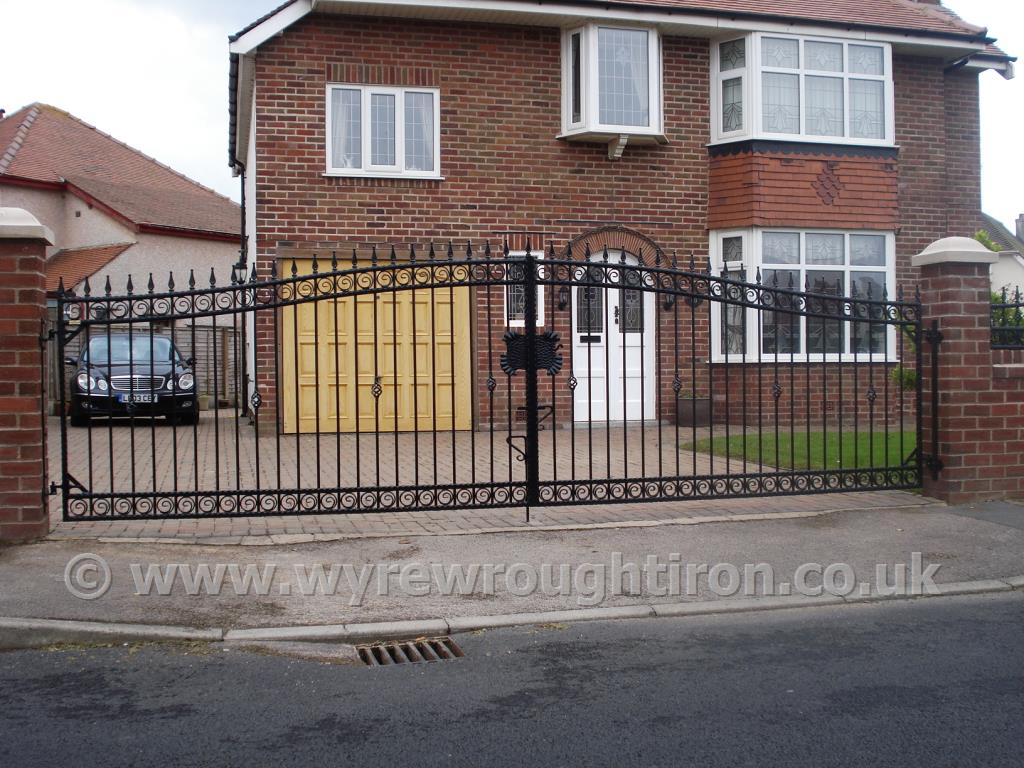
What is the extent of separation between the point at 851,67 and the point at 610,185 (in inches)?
169

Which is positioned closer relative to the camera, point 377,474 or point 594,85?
point 377,474

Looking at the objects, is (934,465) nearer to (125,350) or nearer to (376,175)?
(376,175)

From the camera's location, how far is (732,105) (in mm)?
15523

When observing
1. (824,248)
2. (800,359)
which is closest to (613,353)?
(800,359)

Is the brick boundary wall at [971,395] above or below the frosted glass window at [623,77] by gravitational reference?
below

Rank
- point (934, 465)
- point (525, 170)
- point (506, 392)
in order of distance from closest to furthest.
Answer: point (934, 465) < point (506, 392) < point (525, 170)

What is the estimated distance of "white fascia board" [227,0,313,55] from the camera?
13.5 m

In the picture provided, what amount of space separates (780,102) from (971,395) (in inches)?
324

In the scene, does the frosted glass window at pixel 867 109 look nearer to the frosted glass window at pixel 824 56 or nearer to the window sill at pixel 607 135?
the frosted glass window at pixel 824 56

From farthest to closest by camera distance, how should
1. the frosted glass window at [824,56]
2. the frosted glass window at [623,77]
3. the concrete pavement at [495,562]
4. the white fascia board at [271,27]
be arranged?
the frosted glass window at [824,56] → the frosted glass window at [623,77] → the white fascia board at [271,27] → the concrete pavement at [495,562]

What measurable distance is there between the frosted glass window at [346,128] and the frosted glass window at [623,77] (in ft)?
11.5

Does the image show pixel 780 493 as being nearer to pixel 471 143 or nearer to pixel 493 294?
Result: pixel 493 294

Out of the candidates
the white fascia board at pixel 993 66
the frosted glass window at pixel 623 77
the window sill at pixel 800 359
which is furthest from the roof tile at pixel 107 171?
the white fascia board at pixel 993 66

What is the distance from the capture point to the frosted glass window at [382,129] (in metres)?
14.3
